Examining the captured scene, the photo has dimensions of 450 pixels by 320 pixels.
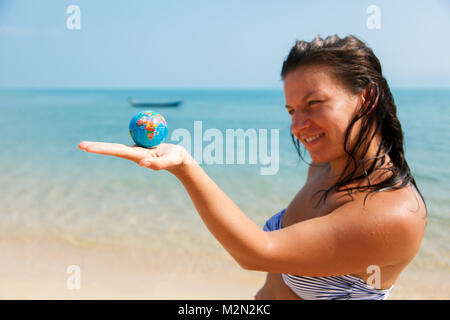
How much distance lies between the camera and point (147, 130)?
166cm

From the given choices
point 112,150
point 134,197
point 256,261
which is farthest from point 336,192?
point 134,197

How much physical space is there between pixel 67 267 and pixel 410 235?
4264mm

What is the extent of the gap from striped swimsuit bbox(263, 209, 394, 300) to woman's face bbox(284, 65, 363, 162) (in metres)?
0.54

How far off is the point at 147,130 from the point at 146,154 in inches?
13.8

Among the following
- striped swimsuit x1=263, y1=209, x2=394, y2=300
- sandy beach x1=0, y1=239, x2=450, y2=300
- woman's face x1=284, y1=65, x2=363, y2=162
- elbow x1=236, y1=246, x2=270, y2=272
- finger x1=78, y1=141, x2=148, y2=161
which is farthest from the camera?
sandy beach x1=0, y1=239, x2=450, y2=300

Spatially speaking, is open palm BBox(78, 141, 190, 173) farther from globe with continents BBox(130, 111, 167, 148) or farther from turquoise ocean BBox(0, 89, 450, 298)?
turquoise ocean BBox(0, 89, 450, 298)

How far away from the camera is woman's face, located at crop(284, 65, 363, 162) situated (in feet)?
5.12

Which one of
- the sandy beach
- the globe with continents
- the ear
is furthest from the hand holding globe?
the sandy beach

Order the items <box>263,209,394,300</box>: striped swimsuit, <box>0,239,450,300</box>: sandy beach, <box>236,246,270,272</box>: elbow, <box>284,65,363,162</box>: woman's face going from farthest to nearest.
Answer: <box>0,239,450,300</box>: sandy beach, <box>263,209,394,300</box>: striped swimsuit, <box>284,65,363,162</box>: woman's face, <box>236,246,270,272</box>: elbow

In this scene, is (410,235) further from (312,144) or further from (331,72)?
(331,72)

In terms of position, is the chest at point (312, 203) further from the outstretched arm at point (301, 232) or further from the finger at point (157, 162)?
the finger at point (157, 162)

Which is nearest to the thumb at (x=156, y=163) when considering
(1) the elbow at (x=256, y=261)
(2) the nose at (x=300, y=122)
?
(1) the elbow at (x=256, y=261)

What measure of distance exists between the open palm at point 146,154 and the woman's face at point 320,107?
55 cm

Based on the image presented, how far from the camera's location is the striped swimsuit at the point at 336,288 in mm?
1666
